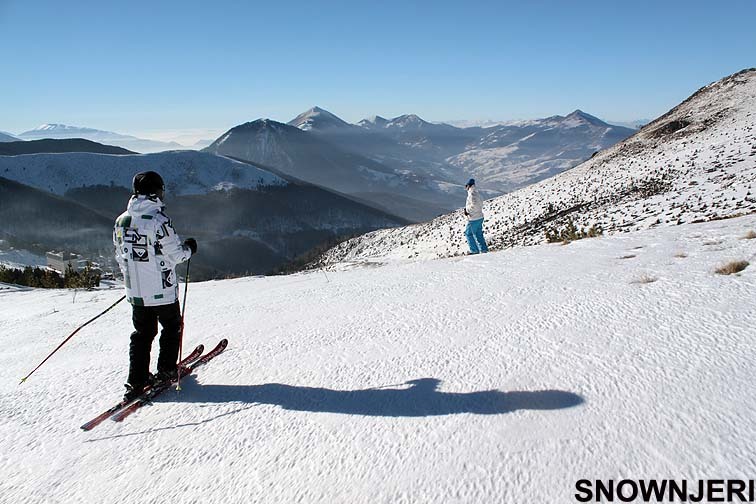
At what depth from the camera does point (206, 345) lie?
5.46m

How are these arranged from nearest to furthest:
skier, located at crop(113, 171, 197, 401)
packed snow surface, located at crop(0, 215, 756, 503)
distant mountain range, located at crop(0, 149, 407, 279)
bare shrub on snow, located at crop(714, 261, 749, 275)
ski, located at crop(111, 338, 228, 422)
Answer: packed snow surface, located at crop(0, 215, 756, 503), ski, located at crop(111, 338, 228, 422), skier, located at crop(113, 171, 197, 401), bare shrub on snow, located at crop(714, 261, 749, 275), distant mountain range, located at crop(0, 149, 407, 279)

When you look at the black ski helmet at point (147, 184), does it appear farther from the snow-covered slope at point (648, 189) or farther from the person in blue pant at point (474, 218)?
the snow-covered slope at point (648, 189)

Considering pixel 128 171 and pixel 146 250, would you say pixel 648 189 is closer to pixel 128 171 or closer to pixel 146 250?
pixel 146 250

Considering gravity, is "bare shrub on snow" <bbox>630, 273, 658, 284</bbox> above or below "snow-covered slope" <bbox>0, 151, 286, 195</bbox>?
below

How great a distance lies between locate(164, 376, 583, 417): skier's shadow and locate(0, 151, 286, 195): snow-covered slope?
184984mm

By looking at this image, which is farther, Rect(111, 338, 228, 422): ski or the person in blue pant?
the person in blue pant

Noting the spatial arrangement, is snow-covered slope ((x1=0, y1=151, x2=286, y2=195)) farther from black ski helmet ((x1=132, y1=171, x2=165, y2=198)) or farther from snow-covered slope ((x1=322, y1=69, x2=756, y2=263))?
black ski helmet ((x1=132, y1=171, x2=165, y2=198))

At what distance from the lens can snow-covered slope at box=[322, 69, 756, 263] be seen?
790 inches

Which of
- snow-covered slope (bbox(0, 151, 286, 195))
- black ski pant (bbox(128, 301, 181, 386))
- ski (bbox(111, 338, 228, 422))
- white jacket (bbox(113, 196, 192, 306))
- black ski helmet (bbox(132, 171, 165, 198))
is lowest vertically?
ski (bbox(111, 338, 228, 422))

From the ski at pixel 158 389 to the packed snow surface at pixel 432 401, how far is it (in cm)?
14

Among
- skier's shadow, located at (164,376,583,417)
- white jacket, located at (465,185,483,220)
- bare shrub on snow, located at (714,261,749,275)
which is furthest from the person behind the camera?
white jacket, located at (465,185,483,220)

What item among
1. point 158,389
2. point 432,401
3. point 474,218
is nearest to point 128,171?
point 474,218

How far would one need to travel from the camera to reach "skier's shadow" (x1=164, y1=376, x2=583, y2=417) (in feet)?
10.1

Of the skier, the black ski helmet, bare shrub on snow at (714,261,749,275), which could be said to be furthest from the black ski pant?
bare shrub on snow at (714,261,749,275)
